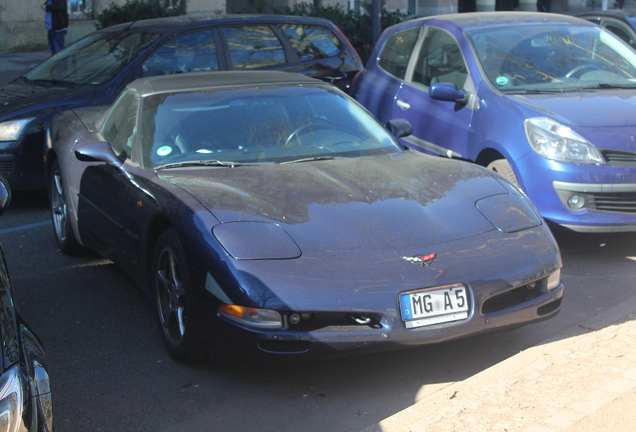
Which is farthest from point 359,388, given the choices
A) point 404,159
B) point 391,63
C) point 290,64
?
point 290,64

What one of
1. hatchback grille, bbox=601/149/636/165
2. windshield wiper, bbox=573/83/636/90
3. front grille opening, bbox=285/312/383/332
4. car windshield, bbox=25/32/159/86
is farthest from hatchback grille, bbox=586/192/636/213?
car windshield, bbox=25/32/159/86

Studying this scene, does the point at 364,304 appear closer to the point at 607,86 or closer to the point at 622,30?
the point at 607,86

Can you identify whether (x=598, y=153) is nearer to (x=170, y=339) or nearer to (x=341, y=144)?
(x=341, y=144)

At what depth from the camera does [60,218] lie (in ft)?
21.0

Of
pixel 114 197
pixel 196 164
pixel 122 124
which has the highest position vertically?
pixel 122 124

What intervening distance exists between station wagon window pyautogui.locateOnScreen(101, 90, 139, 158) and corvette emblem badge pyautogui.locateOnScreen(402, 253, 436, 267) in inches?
81.7

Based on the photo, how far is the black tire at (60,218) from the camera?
615 cm

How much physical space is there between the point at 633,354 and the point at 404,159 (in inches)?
70.8

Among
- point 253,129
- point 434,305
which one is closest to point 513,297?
point 434,305

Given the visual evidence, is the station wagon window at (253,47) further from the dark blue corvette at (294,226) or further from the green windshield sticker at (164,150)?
the green windshield sticker at (164,150)

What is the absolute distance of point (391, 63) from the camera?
8227 millimetres

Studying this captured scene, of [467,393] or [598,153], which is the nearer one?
[467,393]

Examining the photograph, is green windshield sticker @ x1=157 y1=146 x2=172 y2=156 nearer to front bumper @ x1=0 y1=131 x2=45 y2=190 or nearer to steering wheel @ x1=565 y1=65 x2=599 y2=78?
front bumper @ x1=0 y1=131 x2=45 y2=190

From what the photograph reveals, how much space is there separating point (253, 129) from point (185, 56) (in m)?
3.50
